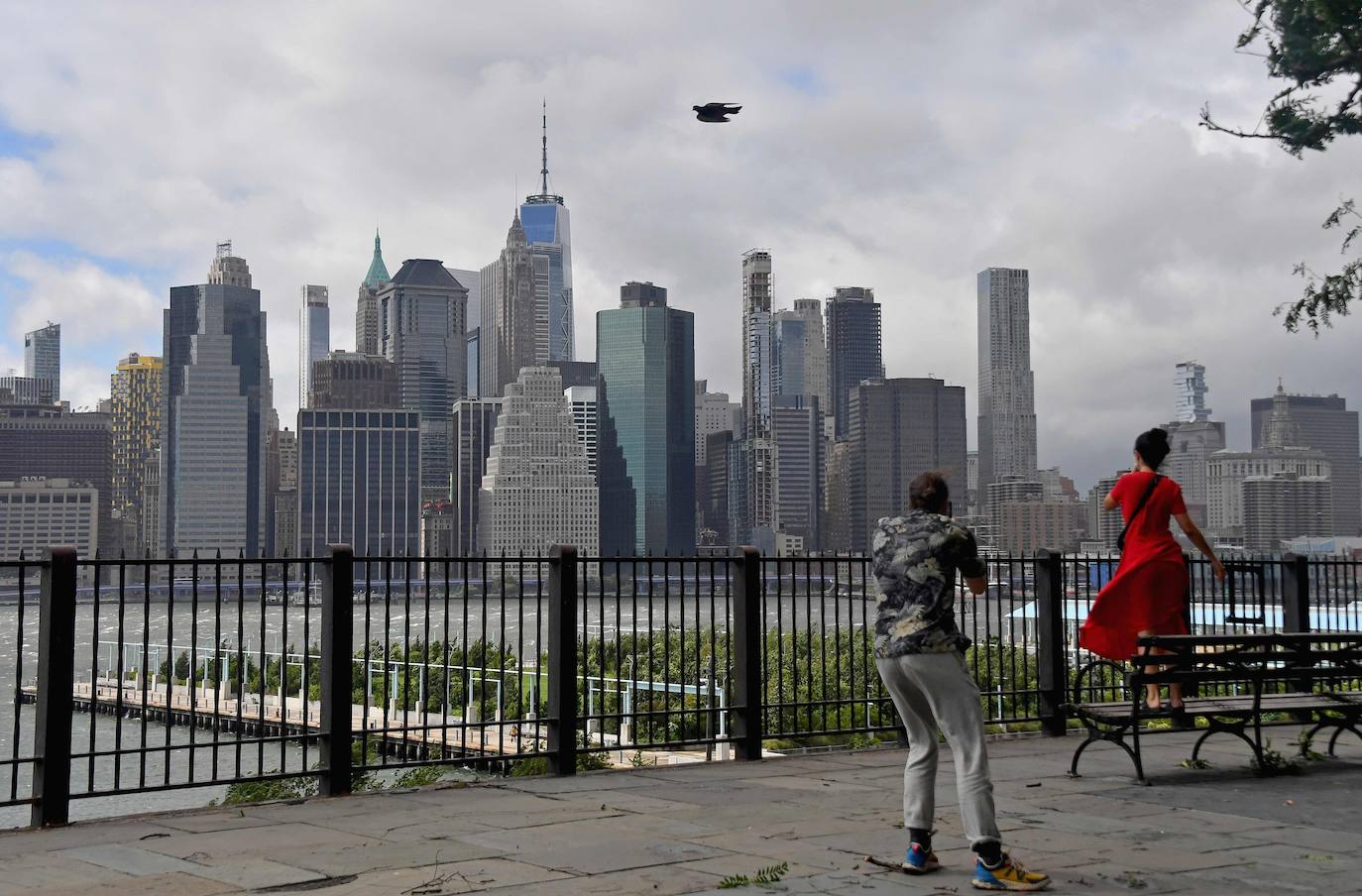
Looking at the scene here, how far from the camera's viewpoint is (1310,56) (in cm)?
1259

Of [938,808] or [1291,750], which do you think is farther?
[1291,750]

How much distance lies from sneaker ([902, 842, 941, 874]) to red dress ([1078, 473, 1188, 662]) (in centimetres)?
361

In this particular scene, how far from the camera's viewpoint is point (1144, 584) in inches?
355

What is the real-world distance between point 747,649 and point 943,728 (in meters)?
3.82

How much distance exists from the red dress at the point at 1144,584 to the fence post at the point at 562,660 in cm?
334

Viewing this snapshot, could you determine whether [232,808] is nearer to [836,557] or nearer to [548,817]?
[548,817]

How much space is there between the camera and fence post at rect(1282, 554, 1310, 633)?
12.1 m

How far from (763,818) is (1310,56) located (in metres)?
9.15

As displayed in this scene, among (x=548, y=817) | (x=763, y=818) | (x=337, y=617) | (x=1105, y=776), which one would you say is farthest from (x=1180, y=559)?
(x=337, y=617)

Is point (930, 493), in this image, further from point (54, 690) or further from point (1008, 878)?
point (54, 690)

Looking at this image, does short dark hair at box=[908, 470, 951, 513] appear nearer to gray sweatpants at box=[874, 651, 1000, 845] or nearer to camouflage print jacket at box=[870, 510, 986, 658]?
camouflage print jacket at box=[870, 510, 986, 658]

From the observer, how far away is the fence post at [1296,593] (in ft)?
39.8

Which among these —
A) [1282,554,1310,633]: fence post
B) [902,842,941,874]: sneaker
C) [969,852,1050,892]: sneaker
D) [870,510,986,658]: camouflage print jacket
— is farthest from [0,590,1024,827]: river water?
[1282,554,1310,633]: fence post

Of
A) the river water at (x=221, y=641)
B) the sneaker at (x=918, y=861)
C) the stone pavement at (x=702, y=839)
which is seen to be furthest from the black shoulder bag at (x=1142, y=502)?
the sneaker at (x=918, y=861)
